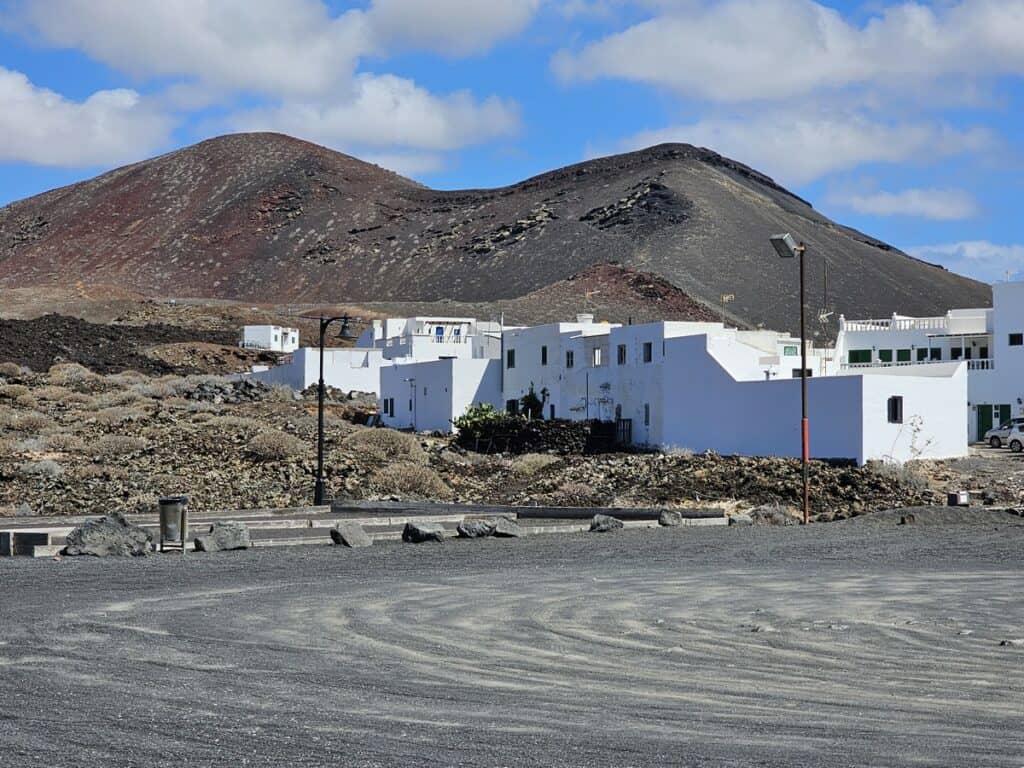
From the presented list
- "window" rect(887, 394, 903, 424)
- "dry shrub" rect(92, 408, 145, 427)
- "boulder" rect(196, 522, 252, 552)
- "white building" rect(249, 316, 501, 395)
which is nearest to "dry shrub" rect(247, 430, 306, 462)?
"dry shrub" rect(92, 408, 145, 427)

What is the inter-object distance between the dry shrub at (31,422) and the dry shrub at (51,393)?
8.72 m

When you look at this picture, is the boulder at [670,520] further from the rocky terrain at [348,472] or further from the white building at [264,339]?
the white building at [264,339]

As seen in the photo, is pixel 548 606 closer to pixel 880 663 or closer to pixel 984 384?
pixel 880 663

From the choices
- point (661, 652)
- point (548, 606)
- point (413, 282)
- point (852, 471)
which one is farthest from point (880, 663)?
point (413, 282)

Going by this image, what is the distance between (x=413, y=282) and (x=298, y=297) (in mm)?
16287

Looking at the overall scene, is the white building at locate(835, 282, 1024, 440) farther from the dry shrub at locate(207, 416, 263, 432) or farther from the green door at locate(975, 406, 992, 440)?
the dry shrub at locate(207, 416, 263, 432)

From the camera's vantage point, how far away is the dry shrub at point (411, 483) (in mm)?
45253

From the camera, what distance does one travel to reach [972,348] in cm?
6581

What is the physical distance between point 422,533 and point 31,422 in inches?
1224

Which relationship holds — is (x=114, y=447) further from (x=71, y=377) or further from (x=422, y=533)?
(x=71, y=377)

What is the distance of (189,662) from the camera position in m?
11.7

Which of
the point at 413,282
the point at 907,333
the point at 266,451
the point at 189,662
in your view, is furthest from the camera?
the point at 413,282

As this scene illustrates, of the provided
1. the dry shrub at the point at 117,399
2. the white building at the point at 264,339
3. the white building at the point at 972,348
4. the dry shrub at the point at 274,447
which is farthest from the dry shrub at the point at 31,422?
the white building at the point at 264,339

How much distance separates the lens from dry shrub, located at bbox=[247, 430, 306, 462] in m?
48.0
